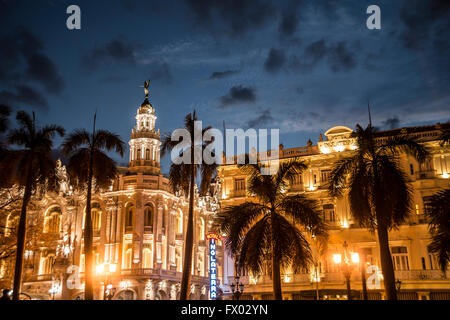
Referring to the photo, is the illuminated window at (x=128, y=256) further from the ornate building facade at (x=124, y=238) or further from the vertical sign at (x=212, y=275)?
the vertical sign at (x=212, y=275)

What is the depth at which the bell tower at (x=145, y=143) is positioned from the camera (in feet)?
204

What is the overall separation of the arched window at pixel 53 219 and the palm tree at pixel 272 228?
4081 centimetres

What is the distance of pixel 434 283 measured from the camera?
36844 mm

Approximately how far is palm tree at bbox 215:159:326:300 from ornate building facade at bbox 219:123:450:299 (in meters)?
12.5

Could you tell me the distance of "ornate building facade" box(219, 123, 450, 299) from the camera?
123 feet

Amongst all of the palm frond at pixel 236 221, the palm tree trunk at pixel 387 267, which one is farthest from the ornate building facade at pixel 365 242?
the palm tree trunk at pixel 387 267

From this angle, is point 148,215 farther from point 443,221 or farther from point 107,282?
point 443,221

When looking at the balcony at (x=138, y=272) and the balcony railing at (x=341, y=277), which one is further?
the balcony at (x=138, y=272)

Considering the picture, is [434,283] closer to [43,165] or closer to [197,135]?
[197,135]

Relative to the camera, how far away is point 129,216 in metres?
58.2

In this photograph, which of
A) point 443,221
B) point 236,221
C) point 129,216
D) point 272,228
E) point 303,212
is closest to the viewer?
point 443,221

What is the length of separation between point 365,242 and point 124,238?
2832 centimetres

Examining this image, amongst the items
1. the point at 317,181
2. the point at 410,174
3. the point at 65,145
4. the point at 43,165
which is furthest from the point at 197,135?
the point at 410,174

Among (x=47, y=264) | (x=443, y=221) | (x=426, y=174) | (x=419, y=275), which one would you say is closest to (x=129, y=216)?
(x=47, y=264)
